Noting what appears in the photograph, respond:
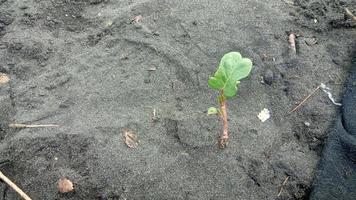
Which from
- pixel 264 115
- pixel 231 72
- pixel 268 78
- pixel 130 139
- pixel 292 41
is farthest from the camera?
pixel 292 41

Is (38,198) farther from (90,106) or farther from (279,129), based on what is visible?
(279,129)

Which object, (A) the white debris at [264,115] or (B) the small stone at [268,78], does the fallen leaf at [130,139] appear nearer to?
(A) the white debris at [264,115]

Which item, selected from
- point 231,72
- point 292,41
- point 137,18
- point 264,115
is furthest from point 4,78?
point 292,41

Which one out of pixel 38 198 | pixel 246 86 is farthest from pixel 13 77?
pixel 246 86

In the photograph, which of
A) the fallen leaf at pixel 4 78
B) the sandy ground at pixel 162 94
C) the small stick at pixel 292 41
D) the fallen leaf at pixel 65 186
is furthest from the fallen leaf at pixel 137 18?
the fallen leaf at pixel 65 186

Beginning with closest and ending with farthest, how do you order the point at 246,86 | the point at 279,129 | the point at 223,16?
the point at 279,129, the point at 246,86, the point at 223,16

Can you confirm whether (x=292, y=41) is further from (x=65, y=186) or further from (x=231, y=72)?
(x=65, y=186)
